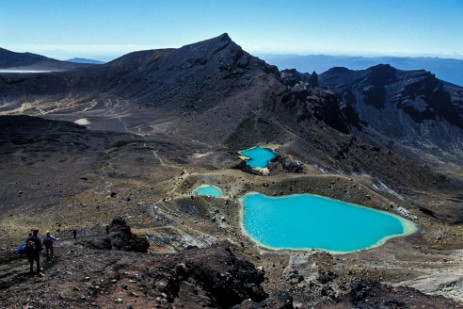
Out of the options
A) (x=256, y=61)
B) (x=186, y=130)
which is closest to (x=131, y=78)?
(x=256, y=61)

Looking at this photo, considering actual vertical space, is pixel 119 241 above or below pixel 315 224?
above

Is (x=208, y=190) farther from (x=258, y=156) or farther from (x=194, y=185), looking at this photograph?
(x=258, y=156)

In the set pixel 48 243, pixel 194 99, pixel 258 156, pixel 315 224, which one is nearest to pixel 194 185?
pixel 315 224

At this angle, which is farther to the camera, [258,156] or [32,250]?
[258,156]

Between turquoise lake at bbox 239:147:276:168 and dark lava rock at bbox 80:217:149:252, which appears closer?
dark lava rock at bbox 80:217:149:252

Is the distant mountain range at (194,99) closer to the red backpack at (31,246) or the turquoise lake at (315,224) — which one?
the turquoise lake at (315,224)

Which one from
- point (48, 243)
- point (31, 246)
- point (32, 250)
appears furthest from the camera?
point (48, 243)

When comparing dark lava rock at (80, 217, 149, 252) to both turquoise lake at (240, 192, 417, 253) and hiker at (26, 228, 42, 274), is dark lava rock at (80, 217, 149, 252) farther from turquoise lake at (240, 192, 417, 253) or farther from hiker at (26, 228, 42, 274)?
turquoise lake at (240, 192, 417, 253)

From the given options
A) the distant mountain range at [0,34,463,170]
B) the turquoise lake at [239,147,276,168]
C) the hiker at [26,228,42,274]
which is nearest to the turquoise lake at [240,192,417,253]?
the hiker at [26,228,42,274]
